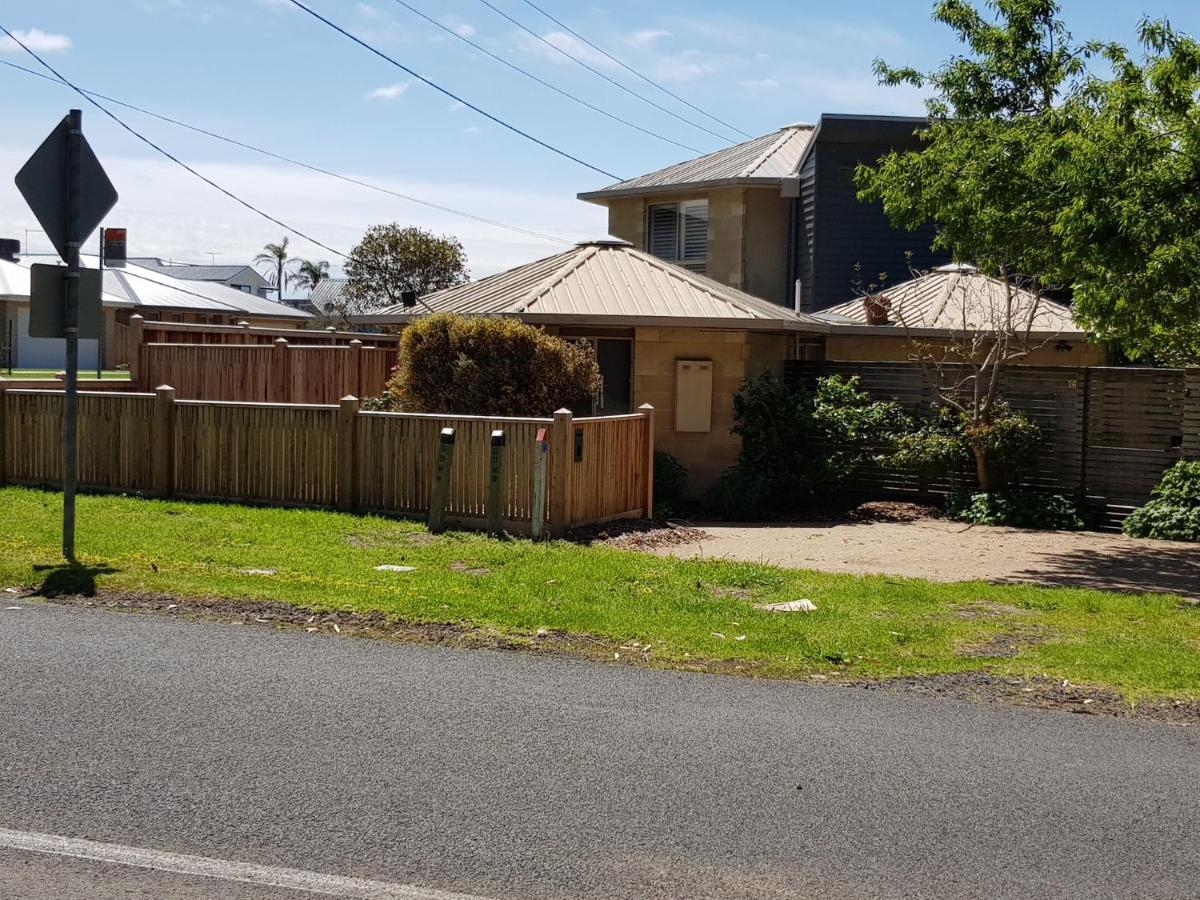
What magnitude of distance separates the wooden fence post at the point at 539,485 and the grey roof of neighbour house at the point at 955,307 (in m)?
9.00

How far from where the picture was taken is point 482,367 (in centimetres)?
1571

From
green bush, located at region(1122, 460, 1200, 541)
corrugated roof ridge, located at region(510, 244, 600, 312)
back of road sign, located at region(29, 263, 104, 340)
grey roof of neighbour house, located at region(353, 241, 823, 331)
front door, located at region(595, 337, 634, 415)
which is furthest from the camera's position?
front door, located at region(595, 337, 634, 415)

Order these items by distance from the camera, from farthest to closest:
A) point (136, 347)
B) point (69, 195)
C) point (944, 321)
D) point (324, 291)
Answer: point (324, 291) → point (944, 321) → point (136, 347) → point (69, 195)

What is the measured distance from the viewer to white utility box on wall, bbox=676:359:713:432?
742 inches

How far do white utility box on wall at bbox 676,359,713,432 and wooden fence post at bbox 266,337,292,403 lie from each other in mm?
6841

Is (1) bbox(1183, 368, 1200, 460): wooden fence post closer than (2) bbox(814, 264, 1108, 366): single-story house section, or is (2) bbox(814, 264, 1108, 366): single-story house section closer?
(1) bbox(1183, 368, 1200, 460): wooden fence post

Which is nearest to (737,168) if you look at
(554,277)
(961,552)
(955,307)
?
(955,307)

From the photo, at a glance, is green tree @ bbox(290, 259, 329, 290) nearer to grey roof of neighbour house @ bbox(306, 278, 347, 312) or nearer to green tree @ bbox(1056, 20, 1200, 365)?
grey roof of neighbour house @ bbox(306, 278, 347, 312)

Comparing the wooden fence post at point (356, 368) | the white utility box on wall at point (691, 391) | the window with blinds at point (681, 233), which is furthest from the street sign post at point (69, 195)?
the window with blinds at point (681, 233)

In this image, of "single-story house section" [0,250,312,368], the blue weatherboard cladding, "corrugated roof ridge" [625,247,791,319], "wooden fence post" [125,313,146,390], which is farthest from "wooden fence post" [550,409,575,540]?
"single-story house section" [0,250,312,368]

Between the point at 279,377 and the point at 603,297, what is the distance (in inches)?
236

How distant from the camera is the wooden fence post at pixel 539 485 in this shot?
13.1 metres

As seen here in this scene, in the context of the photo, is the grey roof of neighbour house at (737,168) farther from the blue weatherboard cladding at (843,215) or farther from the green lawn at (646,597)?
the green lawn at (646,597)

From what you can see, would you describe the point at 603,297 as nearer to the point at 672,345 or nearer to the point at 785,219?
the point at 672,345
